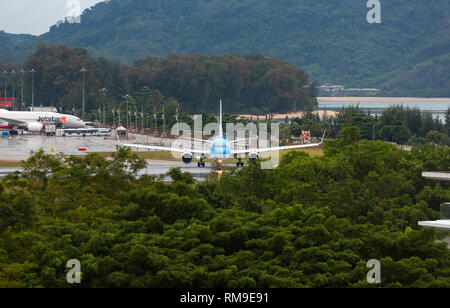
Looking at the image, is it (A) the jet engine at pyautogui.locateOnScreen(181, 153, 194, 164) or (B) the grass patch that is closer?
(A) the jet engine at pyautogui.locateOnScreen(181, 153, 194, 164)

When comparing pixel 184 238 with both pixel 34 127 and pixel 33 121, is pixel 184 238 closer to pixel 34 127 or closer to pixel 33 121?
pixel 34 127

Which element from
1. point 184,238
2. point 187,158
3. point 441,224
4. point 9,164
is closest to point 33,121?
point 9,164

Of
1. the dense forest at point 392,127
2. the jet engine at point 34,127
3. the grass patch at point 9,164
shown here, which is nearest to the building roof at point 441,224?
the grass patch at point 9,164

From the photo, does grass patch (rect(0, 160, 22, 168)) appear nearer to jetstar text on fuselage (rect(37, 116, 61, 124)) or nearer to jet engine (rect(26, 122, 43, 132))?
jet engine (rect(26, 122, 43, 132))

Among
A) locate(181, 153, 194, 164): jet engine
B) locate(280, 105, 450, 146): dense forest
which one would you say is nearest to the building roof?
locate(181, 153, 194, 164): jet engine

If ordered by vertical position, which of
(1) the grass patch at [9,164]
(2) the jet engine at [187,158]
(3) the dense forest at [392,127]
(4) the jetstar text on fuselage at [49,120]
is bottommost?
(1) the grass patch at [9,164]

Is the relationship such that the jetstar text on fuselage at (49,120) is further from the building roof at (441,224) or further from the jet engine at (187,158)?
the building roof at (441,224)
